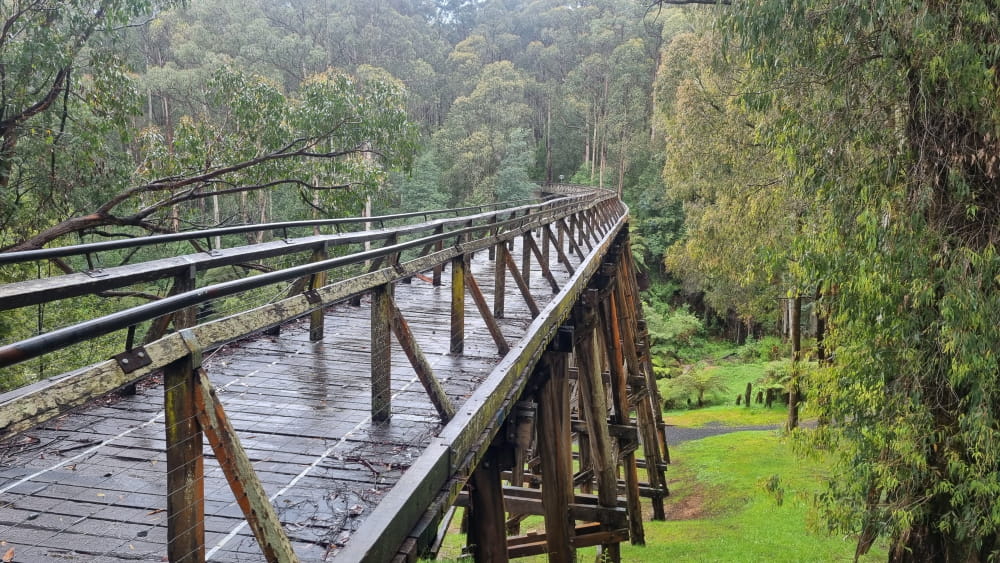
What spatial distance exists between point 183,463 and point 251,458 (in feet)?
4.42

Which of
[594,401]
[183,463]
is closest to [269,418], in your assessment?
[183,463]

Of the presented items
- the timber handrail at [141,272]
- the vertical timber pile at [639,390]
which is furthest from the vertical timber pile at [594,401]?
the timber handrail at [141,272]

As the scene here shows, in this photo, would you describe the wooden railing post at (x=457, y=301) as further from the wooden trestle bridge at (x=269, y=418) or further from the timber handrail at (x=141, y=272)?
the timber handrail at (x=141, y=272)

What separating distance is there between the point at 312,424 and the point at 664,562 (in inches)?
337

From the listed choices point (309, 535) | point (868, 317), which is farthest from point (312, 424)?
point (868, 317)

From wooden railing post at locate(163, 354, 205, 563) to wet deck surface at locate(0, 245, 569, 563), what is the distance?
557mm

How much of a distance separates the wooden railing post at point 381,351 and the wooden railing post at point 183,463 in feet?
4.42

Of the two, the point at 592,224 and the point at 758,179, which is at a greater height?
the point at 758,179

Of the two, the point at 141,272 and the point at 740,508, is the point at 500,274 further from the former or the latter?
the point at 740,508

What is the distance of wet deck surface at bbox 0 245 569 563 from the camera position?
8.18 feet

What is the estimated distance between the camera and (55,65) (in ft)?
27.5

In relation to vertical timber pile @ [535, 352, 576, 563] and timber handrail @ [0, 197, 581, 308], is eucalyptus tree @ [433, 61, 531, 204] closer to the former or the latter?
vertical timber pile @ [535, 352, 576, 563]

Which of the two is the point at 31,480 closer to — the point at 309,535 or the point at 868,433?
the point at 309,535

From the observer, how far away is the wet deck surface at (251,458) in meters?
2.49
